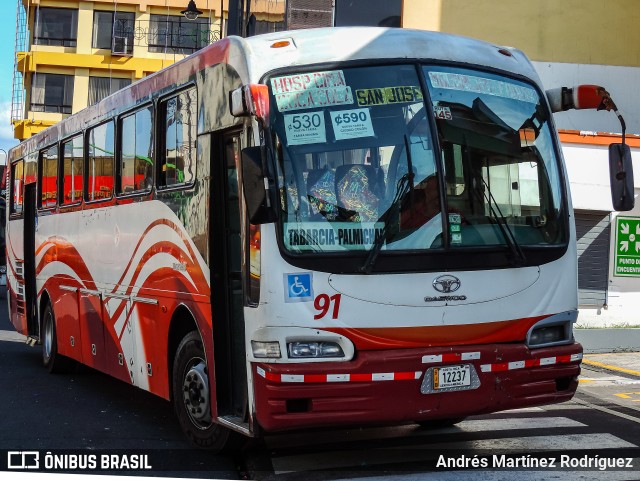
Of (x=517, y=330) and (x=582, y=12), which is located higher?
(x=582, y=12)

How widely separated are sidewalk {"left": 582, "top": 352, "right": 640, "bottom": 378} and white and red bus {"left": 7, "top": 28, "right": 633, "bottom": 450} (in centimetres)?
679

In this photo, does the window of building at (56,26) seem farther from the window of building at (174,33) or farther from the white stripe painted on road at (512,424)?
the white stripe painted on road at (512,424)

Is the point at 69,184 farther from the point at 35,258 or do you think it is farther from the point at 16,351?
the point at 16,351

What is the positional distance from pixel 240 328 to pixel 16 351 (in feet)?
33.2

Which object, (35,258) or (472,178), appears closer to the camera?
(472,178)

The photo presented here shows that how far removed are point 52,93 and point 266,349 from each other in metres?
42.8

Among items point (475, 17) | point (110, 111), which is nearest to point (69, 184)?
point (110, 111)

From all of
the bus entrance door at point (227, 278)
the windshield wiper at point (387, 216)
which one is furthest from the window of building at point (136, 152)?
the windshield wiper at point (387, 216)

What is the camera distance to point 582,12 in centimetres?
2112

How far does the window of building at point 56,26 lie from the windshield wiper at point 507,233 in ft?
140

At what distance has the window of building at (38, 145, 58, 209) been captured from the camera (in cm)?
1338

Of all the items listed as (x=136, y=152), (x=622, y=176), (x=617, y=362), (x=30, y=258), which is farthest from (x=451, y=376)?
(x=30, y=258)

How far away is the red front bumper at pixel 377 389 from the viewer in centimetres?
674

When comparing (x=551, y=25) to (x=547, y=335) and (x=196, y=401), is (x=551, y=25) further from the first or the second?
(x=196, y=401)
